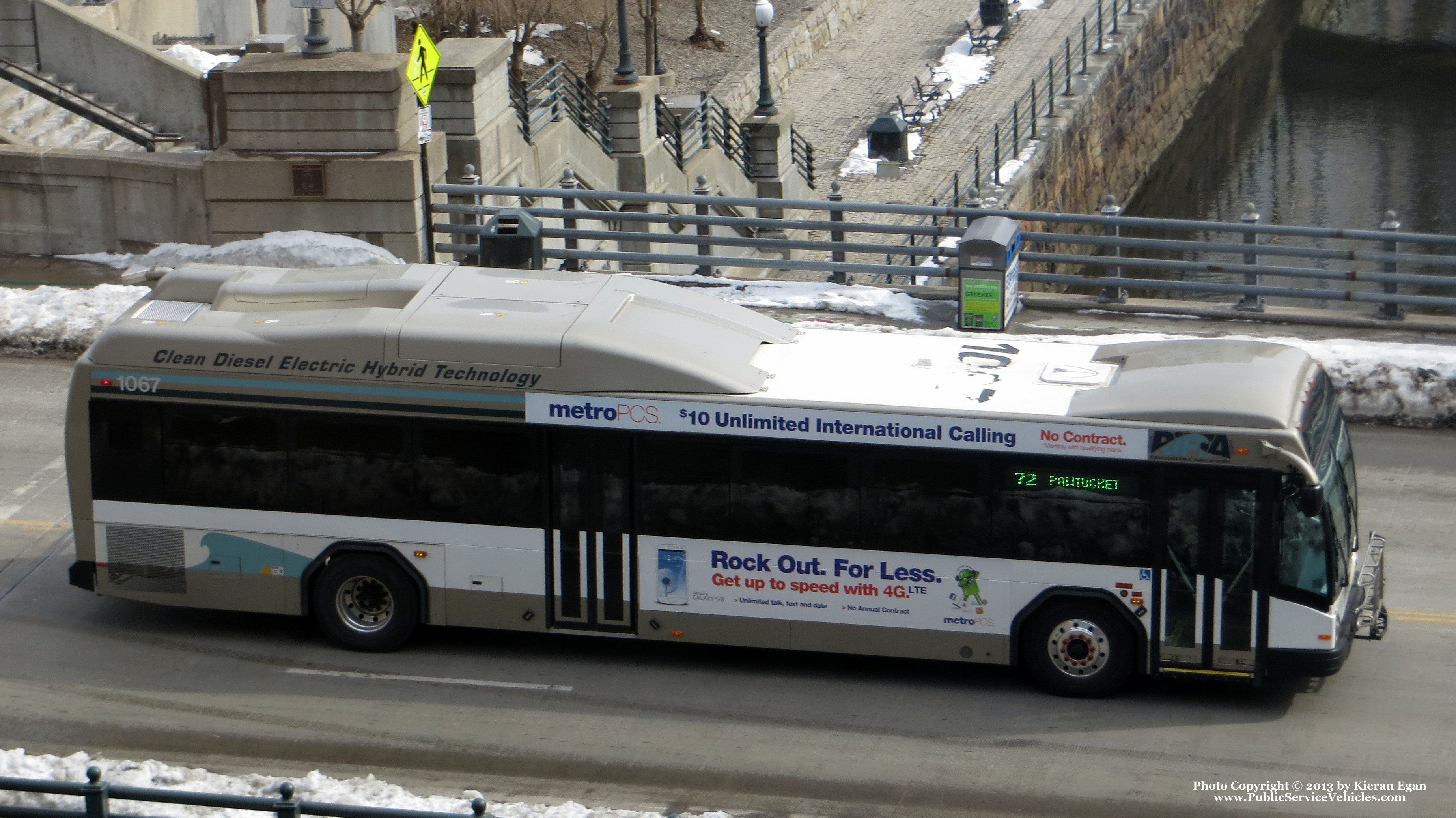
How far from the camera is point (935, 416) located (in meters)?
11.3

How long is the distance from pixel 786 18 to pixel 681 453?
1433 inches

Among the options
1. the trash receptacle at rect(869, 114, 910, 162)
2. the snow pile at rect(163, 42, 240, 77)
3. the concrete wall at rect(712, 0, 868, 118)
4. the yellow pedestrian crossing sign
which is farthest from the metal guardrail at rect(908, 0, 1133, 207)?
the yellow pedestrian crossing sign

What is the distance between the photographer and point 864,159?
38.8m

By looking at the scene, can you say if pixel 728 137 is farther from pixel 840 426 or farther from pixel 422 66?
pixel 840 426

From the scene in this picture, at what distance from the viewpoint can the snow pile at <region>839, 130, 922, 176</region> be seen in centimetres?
3806

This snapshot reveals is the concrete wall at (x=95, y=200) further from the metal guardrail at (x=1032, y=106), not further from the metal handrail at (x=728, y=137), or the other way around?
the metal guardrail at (x=1032, y=106)

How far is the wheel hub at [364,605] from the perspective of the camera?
40.8ft

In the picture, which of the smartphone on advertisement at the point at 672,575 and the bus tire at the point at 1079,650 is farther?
the smartphone on advertisement at the point at 672,575

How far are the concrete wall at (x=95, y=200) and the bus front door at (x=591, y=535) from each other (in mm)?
11182

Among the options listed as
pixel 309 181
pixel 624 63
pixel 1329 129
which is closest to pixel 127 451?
pixel 309 181

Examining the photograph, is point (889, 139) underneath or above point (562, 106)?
underneath

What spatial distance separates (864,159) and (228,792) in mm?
30203

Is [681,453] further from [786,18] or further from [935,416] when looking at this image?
[786,18]

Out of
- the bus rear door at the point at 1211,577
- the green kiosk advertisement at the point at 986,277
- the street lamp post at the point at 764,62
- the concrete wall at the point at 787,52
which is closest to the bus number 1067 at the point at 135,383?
the bus rear door at the point at 1211,577
